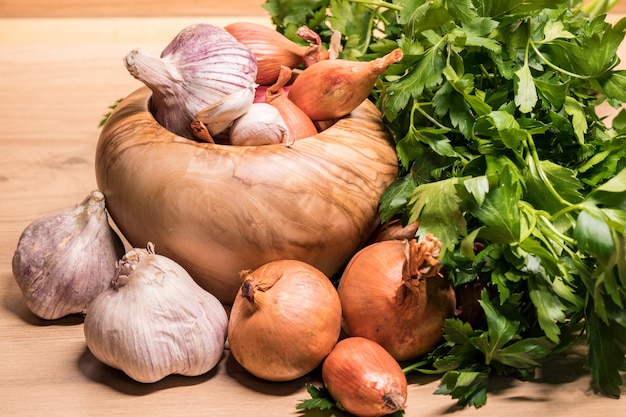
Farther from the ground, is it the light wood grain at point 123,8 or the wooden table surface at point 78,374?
the wooden table surface at point 78,374

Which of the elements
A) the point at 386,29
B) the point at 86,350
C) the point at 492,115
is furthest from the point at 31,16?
the point at 492,115

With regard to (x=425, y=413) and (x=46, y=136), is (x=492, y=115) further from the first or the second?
(x=46, y=136)

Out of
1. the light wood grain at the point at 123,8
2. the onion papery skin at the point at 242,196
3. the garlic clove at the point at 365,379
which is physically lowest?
the light wood grain at the point at 123,8

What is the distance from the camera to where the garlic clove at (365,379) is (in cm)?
76

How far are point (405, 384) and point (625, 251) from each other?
0.73 ft

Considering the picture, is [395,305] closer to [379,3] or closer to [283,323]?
[283,323]

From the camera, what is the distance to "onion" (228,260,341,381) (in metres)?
0.80

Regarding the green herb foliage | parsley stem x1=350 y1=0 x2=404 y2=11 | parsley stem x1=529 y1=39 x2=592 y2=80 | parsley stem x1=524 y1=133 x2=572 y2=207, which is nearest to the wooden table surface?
the green herb foliage

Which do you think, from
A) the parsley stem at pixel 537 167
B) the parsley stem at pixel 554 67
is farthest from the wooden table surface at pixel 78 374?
the parsley stem at pixel 554 67

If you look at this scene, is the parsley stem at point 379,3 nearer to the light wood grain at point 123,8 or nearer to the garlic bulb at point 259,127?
the garlic bulb at point 259,127

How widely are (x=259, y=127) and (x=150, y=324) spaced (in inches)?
8.9

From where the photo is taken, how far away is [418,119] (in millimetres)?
935

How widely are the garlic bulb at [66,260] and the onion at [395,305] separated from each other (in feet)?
0.88

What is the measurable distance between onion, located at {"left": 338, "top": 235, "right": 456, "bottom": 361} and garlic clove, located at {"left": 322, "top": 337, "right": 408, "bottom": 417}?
29 millimetres
